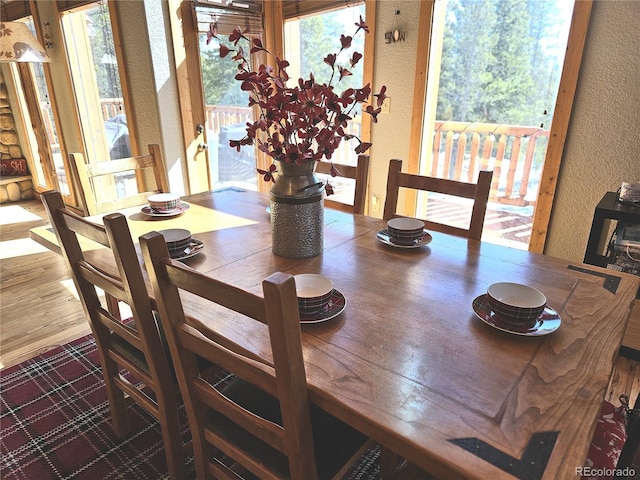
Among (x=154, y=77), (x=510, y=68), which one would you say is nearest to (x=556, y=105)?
(x=510, y=68)

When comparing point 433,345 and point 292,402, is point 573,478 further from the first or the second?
point 292,402

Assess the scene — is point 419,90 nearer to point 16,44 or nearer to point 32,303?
point 16,44

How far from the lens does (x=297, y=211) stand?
1.39 m

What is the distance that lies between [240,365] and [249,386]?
1.49 feet

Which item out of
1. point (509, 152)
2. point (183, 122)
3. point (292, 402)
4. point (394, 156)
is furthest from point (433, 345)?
point (183, 122)

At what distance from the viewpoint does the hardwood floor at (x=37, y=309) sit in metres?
2.16

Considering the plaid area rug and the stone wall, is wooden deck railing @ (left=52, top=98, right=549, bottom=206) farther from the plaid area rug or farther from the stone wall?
the stone wall

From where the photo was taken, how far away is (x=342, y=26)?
329 cm

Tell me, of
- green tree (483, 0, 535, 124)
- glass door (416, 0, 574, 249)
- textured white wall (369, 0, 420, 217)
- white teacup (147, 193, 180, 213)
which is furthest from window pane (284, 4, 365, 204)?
white teacup (147, 193, 180, 213)

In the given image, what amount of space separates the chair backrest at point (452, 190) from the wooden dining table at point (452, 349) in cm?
14

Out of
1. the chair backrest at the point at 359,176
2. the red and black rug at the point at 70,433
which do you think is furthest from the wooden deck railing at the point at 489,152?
the red and black rug at the point at 70,433

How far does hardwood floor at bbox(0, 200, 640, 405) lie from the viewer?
2156 mm

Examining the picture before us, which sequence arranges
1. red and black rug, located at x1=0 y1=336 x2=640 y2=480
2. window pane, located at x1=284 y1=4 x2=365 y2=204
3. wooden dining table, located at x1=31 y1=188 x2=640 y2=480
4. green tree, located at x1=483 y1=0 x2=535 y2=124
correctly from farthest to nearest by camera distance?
1. window pane, located at x1=284 y1=4 x2=365 y2=204
2. green tree, located at x1=483 y1=0 x2=535 y2=124
3. red and black rug, located at x1=0 y1=336 x2=640 y2=480
4. wooden dining table, located at x1=31 y1=188 x2=640 y2=480

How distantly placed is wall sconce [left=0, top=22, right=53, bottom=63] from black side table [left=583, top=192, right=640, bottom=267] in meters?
3.17
